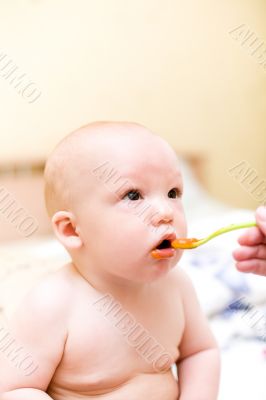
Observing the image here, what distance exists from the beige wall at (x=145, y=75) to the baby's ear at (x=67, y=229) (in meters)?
1.27

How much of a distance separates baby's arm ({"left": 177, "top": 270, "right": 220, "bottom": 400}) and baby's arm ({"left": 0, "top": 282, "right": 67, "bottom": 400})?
216 millimetres

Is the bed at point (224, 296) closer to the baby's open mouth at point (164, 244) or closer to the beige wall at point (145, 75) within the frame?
the baby's open mouth at point (164, 244)

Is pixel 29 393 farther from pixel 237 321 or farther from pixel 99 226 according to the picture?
pixel 237 321

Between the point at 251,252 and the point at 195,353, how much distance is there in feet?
0.62

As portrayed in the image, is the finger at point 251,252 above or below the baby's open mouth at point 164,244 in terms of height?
below

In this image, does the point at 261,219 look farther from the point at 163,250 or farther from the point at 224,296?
the point at 224,296

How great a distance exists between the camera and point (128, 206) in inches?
28.7

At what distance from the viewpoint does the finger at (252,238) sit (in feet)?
2.75

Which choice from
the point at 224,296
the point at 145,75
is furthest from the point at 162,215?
the point at 145,75

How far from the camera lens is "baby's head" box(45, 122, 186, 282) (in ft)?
2.35

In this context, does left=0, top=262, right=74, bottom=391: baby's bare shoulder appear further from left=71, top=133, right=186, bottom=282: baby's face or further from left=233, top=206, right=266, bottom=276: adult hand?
left=233, top=206, right=266, bottom=276: adult hand

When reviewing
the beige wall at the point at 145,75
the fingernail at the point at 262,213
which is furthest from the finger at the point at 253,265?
the beige wall at the point at 145,75

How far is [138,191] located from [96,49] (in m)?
1.50

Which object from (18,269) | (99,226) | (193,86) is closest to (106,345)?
(99,226)
